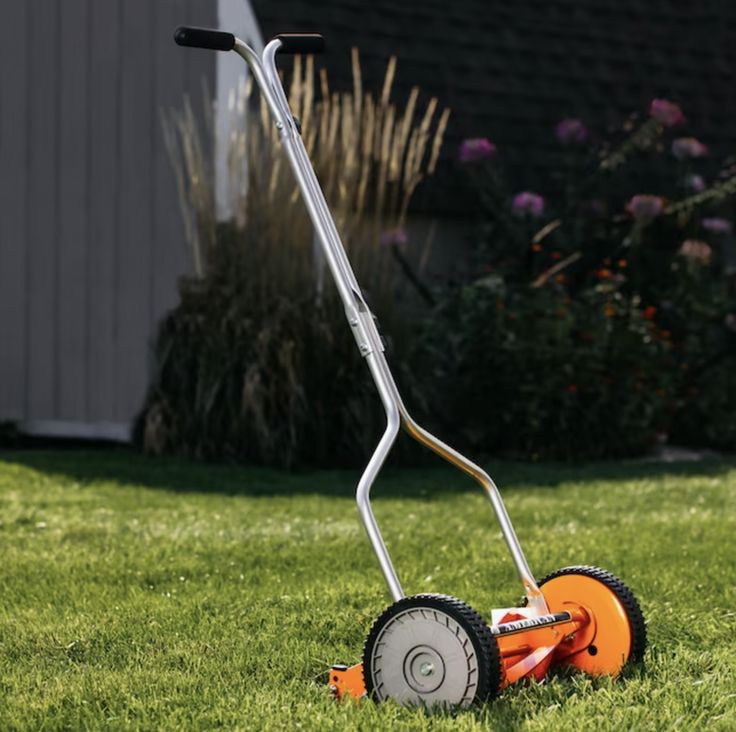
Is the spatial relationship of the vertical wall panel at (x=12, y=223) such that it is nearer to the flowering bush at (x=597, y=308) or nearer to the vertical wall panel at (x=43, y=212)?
the vertical wall panel at (x=43, y=212)

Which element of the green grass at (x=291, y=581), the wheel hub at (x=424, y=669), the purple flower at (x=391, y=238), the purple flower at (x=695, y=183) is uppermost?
the purple flower at (x=695, y=183)

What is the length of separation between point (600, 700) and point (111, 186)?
6589 mm

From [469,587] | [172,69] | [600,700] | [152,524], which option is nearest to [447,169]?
[172,69]

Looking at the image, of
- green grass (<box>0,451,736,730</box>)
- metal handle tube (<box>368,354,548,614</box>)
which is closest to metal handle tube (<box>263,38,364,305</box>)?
metal handle tube (<box>368,354,548,614</box>)

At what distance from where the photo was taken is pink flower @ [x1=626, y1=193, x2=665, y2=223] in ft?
29.0

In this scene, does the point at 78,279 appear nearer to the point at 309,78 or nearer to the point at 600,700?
the point at 309,78

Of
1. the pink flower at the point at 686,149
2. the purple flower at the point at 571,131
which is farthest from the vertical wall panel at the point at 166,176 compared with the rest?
the pink flower at the point at 686,149

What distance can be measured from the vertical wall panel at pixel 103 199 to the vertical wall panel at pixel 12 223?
468mm

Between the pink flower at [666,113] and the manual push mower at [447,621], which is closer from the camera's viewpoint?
the manual push mower at [447,621]

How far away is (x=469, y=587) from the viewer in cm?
414

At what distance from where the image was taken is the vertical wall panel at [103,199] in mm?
8828

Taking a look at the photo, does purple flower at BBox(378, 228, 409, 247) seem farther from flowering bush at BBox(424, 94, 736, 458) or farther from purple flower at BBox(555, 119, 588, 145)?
purple flower at BBox(555, 119, 588, 145)

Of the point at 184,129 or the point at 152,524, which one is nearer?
the point at 152,524

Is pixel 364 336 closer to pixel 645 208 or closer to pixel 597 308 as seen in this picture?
pixel 597 308
